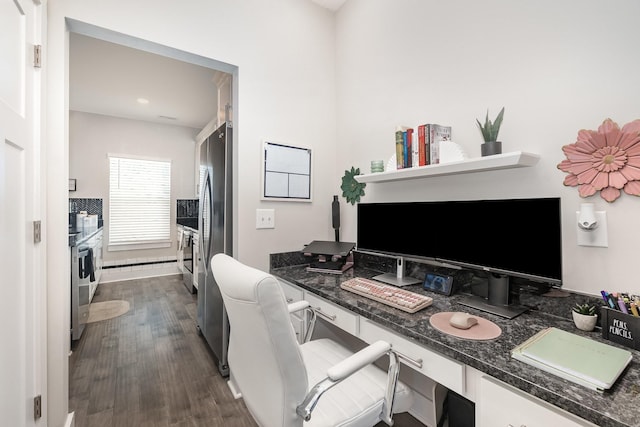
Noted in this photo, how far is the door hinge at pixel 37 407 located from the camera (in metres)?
1.21

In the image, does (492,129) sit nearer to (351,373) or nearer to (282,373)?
(351,373)

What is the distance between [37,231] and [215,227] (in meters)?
1.04

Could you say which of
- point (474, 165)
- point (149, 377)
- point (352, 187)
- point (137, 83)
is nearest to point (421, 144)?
point (474, 165)

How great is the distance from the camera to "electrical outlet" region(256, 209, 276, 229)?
196 centimetres

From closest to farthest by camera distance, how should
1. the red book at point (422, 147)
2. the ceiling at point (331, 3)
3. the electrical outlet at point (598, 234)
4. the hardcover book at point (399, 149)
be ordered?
the electrical outlet at point (598, 234), the red book at point (422, 147), the hardcover book at point (399, 149), the ceiling at point (331, 3)

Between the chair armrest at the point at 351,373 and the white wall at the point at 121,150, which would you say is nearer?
the chair armrest at the point at 351,373

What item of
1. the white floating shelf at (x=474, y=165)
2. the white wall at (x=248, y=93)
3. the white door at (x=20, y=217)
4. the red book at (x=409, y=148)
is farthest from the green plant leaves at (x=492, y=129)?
the white door at (x=20, y=217)

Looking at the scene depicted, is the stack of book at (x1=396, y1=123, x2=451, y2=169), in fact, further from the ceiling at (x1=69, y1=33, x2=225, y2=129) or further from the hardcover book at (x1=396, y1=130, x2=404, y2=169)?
the ceiling at (x1=69, y1=33, x2=225, y2=129)

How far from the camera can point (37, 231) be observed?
4.07 feet

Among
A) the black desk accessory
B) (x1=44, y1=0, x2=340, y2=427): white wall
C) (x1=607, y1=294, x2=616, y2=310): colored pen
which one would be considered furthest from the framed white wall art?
(x1=607, y1=294, x2=616, y2=310): colored pen

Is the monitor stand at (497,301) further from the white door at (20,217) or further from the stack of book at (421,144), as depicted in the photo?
the white door at (20,217)

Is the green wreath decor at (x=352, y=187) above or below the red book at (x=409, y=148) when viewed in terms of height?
below

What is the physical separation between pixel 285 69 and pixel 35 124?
58.0 inches

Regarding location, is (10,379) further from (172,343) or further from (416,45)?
(416,45)
